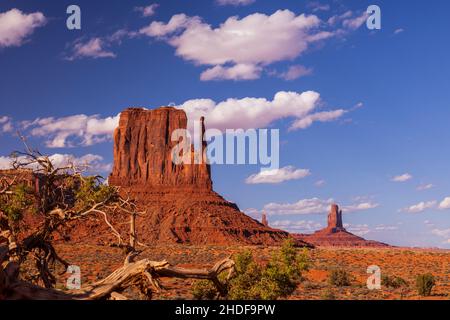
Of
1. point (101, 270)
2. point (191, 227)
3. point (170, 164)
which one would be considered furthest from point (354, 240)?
point (101, 270)

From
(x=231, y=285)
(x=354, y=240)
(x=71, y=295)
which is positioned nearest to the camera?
(x=71, y=295)

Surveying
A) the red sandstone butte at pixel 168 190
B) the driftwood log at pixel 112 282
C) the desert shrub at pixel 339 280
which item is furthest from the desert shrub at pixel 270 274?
the red sandstone butte at pixel 168 190

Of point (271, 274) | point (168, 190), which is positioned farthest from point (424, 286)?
point (168, 190)

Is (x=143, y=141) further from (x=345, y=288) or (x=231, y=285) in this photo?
(x=231, y=285)

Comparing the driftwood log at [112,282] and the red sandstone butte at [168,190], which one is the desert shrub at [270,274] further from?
the red sandstone butte at [168,190]

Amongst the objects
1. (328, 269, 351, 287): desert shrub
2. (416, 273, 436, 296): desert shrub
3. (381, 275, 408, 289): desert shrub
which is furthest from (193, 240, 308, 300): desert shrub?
(328, 269, 351, 287): desert shrub
